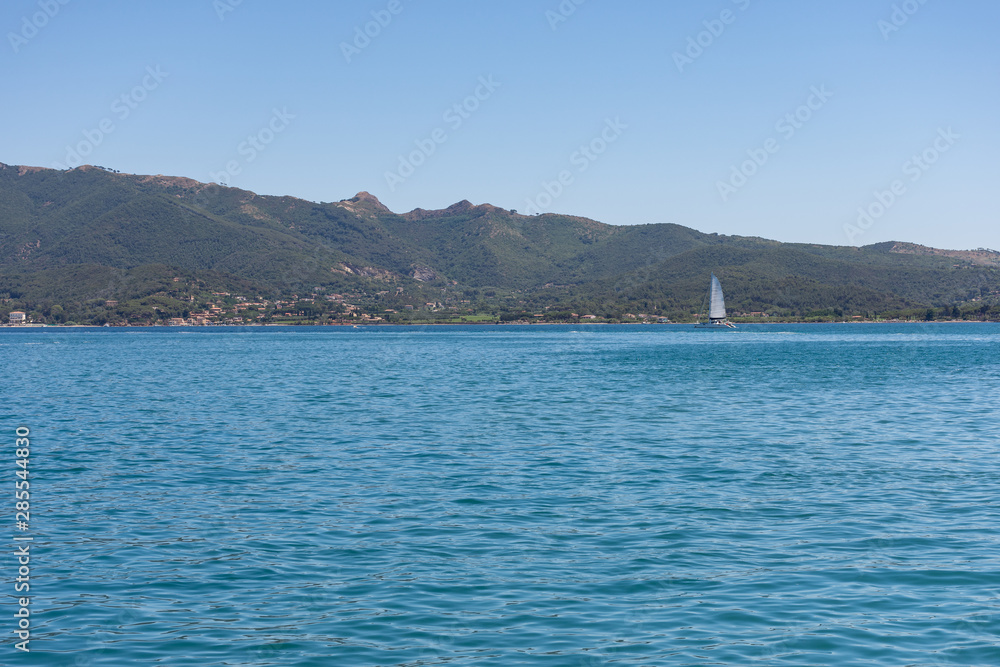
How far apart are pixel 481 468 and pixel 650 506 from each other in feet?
25.9

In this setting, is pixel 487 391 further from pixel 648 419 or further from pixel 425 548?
pixel 425 548

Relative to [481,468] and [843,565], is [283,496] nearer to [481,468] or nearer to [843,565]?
[481,468]

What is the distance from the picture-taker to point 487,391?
6106 cm

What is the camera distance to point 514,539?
19.4 metres

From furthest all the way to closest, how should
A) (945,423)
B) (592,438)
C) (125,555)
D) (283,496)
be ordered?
(945,423)
(592,438)
(283,496)
(125,555)

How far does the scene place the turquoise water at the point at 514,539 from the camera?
44.0 ft

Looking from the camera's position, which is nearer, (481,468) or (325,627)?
(325,627)

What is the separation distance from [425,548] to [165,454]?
18287mm

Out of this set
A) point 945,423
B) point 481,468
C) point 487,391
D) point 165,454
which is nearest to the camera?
point 481,468

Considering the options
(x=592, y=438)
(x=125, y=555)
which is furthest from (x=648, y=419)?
(x=125, y=555)

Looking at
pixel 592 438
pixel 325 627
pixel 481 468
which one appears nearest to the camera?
pixel 325 627

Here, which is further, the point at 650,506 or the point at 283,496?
the point at 283,496

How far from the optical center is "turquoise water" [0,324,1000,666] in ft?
44.0

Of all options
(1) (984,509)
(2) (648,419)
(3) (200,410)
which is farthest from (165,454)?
(1) (984,509)
